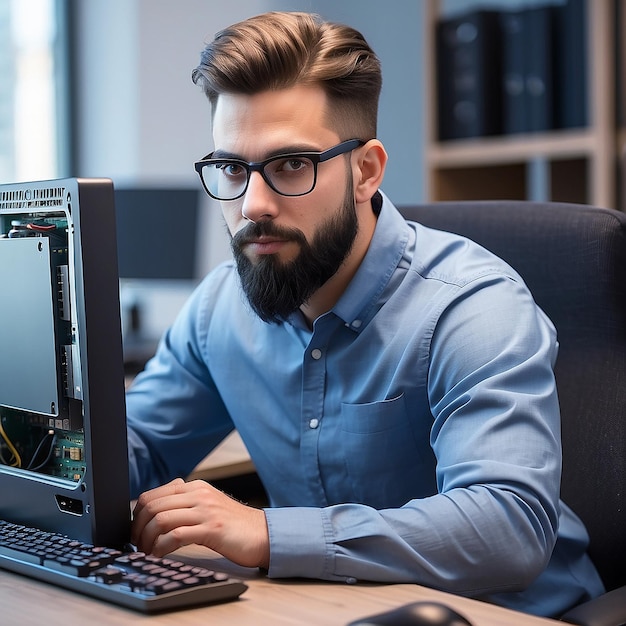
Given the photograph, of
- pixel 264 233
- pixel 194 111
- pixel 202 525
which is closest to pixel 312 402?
pixel 264 233

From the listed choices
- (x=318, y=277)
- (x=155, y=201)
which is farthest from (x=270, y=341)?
(x=155, y=201)

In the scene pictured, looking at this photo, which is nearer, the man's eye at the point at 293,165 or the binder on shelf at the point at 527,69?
the man's eye at the point at 293,165

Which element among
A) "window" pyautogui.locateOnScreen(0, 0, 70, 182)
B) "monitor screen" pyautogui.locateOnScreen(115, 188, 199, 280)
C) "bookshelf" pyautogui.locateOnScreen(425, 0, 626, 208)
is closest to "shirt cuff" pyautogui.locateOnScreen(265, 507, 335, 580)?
"bookshelf" pyautogui.locateOnScreen(425, 0, 626, 208)

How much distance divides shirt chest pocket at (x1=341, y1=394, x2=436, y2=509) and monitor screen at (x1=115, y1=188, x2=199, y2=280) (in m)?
1.86

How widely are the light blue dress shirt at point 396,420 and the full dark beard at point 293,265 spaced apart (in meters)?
0.04

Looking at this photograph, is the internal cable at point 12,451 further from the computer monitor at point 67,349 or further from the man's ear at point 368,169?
the man's ear at point 368,169

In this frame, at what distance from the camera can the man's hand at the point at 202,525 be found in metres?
0.95

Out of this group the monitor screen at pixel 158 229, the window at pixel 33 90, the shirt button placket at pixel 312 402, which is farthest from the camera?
the window at pixel 33 90

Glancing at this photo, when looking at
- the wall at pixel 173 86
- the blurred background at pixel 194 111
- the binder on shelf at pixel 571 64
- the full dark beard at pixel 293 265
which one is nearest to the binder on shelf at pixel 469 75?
the blurred background at pixel 194 111

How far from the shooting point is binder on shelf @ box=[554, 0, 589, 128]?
2.31 m

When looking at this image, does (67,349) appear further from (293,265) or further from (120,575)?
(293,265)

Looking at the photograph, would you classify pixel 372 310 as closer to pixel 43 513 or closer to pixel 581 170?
pixel 43 513

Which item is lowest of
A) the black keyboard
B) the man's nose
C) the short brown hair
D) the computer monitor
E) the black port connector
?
the black keyboard

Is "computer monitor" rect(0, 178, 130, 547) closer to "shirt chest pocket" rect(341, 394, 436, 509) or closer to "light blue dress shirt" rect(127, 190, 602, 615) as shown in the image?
"light blue dress shirt" rect(127, 190, 602, 615)
